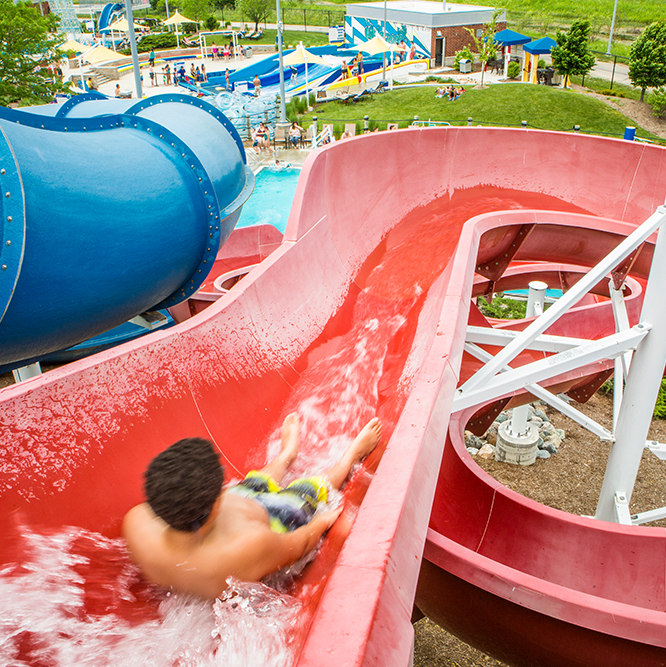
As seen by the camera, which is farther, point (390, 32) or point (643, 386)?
point (390, 32)

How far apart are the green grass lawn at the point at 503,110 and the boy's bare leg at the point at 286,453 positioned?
17.2 m

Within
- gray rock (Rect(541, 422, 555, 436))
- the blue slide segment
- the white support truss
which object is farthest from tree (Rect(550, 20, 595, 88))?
the blue slide segment

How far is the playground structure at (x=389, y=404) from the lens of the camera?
93.3 inches

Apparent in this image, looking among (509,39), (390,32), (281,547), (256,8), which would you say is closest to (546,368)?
(281,547)

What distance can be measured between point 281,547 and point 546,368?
2.48 meters

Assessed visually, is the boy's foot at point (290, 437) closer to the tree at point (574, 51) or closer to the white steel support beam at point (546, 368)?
the white steel support beam at point (546, 368)

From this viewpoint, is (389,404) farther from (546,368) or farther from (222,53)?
(222,53)

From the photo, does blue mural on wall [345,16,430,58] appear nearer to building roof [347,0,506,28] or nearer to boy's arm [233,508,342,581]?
building roof [347,0,506,28]

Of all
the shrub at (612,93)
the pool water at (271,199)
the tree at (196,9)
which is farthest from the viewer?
the tree at (196,9)

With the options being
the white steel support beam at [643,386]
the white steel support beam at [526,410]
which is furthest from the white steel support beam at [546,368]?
the white steel support beam at [526,410]

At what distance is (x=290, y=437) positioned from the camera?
139 inches

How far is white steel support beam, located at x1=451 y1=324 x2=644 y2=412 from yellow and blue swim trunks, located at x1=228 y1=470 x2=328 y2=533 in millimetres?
1286

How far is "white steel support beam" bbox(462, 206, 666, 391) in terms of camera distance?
4188mm

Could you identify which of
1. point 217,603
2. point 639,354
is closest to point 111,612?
point 217,603
